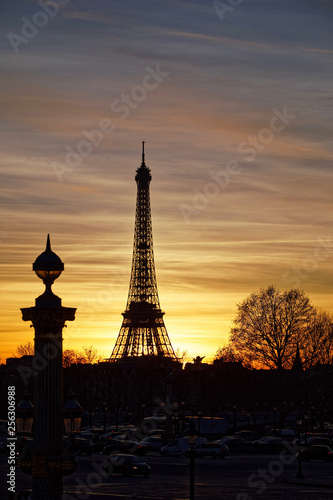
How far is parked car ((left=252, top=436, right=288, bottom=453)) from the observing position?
215 ft

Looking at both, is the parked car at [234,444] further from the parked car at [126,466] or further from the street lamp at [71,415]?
the street lamp at [71,415]

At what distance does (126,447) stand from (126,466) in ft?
45.6

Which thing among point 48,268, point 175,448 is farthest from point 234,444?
point 48,268

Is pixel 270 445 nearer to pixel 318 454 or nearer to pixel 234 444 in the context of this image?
pixel 234 444

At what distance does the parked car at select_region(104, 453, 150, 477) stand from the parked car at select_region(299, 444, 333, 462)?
1440 centimetres

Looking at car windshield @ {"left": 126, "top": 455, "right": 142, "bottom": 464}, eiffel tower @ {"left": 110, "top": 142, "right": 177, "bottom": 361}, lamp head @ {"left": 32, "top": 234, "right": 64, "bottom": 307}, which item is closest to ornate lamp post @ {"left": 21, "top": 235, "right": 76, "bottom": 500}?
lamp head @ {"left": 32, "top": 234, "right": 64, "bottom": 307}

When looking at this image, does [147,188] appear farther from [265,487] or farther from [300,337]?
[265,487]

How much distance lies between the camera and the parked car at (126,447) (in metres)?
59.6

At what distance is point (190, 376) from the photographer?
157625mm

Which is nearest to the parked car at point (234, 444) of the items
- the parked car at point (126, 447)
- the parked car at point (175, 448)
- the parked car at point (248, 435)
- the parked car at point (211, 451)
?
the parked car at point (175, 448)

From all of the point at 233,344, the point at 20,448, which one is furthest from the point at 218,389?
the point at 20,448

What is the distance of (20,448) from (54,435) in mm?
1253

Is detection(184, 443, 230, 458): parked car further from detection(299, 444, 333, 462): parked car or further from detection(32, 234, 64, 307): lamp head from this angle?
detection(32, 234, 64, 307): lamp head

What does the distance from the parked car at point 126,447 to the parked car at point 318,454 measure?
9.98 metres
